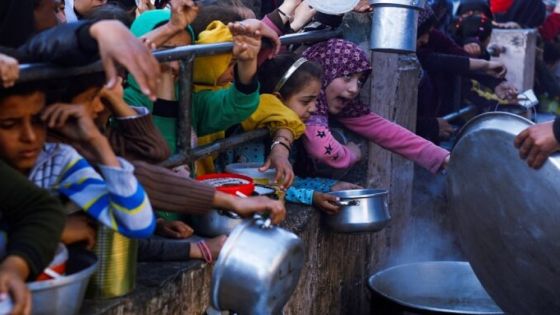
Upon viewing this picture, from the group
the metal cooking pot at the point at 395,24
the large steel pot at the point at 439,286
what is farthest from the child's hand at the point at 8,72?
the metal cooking pot at the point at 395,24

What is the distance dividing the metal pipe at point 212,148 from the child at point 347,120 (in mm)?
410

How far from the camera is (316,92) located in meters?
4.50

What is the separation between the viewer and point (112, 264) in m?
2.77

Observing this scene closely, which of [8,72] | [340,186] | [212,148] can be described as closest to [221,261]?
[8,72]

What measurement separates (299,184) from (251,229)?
6.25ft

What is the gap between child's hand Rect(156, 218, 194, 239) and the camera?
3.34 m

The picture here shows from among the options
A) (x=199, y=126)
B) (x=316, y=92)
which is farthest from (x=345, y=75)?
(x=199, y=126)

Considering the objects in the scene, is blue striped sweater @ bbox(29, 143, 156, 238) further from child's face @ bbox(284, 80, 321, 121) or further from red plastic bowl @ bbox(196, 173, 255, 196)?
child's face @ bbox(284, 80, 321, 121)

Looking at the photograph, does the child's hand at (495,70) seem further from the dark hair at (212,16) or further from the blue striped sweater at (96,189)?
the blue striped sweater at (96,189)

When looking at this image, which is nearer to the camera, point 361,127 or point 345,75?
point 345,75

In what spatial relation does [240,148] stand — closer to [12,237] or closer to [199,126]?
[199,126]

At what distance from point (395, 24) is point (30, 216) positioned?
126 inches

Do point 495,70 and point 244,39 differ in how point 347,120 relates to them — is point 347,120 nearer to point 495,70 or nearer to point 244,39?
point 244,39

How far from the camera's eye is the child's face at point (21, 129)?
237 cm
